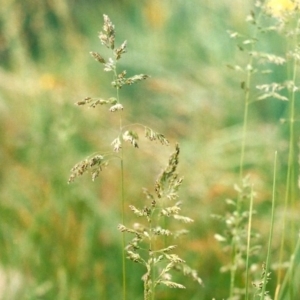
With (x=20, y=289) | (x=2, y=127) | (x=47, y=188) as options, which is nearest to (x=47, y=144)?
(x=47, y=188)

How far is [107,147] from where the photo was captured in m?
2.93

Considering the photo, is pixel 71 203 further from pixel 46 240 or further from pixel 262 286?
pixel 262 286

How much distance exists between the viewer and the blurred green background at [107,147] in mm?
1962

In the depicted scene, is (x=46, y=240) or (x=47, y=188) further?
(x=47, y=188)

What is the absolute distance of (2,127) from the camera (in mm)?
3303

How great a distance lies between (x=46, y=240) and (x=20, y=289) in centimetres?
20

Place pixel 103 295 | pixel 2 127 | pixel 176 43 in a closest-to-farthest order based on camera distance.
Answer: pixel 103 295
pixel 2 127
pixel 176 43

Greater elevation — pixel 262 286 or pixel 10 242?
pixel 10 242

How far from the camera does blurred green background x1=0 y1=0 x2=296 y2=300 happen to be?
196 cm

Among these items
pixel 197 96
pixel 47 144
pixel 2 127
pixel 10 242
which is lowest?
pixel 10 242

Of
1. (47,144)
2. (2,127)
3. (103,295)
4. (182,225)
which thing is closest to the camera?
(103,295)

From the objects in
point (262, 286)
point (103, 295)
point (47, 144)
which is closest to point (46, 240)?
point (103, 295)

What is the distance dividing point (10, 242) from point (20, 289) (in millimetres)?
147

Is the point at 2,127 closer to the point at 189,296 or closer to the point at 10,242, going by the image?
the point at 10,242
